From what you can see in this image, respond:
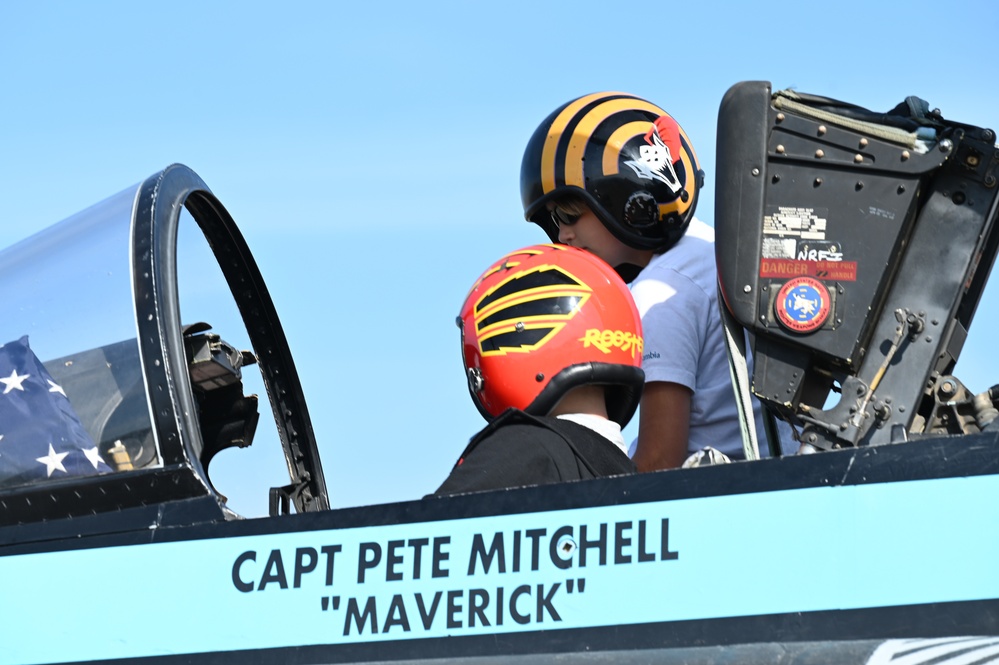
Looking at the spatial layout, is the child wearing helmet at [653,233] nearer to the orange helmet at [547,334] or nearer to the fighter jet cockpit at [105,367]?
the orange helmet at [547,334]

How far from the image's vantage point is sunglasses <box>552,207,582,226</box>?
423cm

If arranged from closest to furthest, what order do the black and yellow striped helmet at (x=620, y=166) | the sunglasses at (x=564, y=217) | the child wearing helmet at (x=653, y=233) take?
1. the child wearing helmet at (x=653, y=233)
2. the black and yellow striped helmet at (x=620, y=166)
3. the sunglasses at (x=564, y=217)

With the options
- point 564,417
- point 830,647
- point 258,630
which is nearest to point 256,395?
point 564,417

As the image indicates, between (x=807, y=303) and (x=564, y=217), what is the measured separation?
1421mm

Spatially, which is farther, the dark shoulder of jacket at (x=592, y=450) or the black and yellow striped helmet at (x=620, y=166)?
the black and yellow striped helmet at (x=620, y=166)

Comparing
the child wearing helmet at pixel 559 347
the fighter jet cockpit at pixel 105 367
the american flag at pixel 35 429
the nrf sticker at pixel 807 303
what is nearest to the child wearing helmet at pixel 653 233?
the child wearing helmet at pixel 559 347

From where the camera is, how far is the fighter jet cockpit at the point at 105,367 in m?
2.68

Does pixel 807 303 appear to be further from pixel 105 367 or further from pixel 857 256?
pixel 105 367

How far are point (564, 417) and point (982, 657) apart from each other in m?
1.12

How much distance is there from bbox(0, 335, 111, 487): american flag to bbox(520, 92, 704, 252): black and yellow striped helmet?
6.03 ft

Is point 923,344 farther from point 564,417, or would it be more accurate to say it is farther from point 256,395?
point 256,395

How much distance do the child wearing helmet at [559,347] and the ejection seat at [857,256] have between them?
0.29 meters

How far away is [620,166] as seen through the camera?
13.4 feet

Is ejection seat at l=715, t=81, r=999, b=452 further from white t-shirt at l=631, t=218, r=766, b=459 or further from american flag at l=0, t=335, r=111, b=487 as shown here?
american flag at l=0, t=335, r=111, b=487
